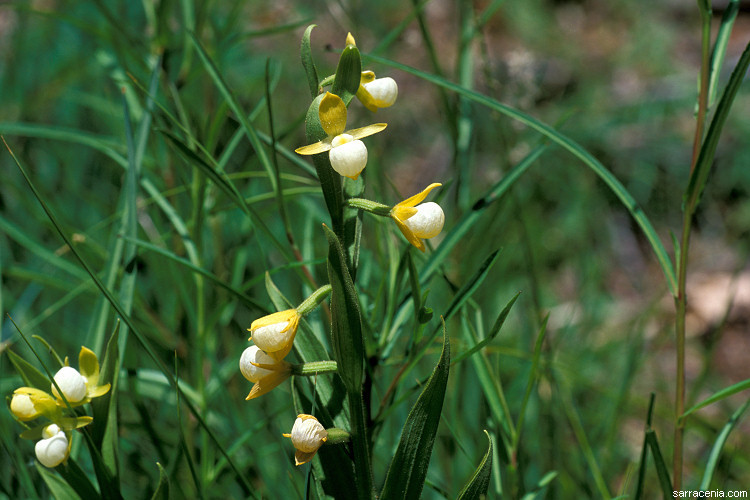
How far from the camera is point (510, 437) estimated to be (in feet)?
1.89

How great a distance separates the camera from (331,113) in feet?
1.24

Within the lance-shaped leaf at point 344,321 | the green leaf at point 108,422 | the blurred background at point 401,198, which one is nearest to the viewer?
the lance-shaped leaf at point 344,321

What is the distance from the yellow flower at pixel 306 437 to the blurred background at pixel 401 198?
0.07 m

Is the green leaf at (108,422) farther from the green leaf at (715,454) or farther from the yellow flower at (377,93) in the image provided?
the green leaf at (715,454)

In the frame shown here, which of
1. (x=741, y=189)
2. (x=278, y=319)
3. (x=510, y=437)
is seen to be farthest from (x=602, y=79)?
(x=278, y=319)

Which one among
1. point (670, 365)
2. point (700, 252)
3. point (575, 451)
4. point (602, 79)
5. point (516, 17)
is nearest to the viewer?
point (575, 451)

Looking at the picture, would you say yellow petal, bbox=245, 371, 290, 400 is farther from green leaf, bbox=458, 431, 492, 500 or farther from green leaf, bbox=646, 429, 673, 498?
green leaf, bbox=646, 429, 673, 498

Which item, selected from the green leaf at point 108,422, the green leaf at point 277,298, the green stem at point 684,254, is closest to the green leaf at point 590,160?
the green stem at point 684,254

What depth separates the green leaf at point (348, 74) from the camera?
0.38 m

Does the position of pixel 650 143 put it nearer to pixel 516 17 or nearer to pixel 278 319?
pixel 516 17

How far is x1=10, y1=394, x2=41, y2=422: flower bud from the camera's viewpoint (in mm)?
399

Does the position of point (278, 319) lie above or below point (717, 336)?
above

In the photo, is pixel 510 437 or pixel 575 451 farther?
pixel 575 451

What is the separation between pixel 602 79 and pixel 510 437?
207 cm
